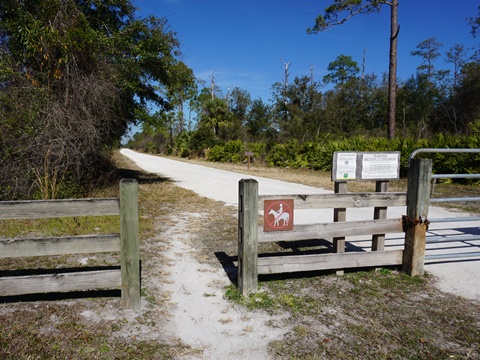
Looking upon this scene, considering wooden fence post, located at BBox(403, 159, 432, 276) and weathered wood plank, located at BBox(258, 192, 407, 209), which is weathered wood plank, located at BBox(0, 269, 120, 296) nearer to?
weathered wood plank, located at BBox(258, 192, 407, 209)

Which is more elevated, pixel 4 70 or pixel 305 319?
pixel 4 70

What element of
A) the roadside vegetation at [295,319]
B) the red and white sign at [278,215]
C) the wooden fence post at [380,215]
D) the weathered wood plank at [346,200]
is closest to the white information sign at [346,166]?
the weathered wood plank at [346,200]

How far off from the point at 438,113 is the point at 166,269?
119 feet

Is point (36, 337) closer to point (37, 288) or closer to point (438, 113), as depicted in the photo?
point (37, 288)

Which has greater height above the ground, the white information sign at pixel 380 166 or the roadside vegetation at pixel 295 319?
the white information sign at pixel 380 166

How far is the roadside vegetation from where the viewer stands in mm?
2885

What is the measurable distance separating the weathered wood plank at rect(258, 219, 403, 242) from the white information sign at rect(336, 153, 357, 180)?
1.93ft

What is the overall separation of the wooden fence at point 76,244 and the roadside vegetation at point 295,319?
0.93 feet

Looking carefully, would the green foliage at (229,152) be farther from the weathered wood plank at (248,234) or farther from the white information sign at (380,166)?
the weathered wood plank at (248,234)

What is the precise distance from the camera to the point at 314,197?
13.8 feet

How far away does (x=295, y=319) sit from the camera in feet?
11.2

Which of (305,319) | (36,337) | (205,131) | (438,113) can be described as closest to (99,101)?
(36,337)

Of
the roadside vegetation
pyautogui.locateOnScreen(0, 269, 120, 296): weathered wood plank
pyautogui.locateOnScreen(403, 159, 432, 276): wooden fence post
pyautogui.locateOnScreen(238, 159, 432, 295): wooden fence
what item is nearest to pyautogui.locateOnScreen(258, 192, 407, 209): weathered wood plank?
pyautogui.locateOnScreen(238, 159, 432, 295): wooden fence

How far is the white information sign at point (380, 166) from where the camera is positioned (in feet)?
14.9
